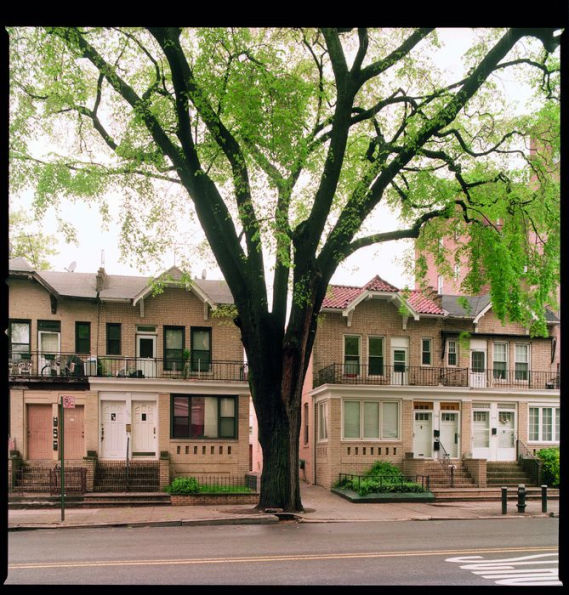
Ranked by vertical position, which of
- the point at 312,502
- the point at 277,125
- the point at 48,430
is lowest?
the point at 312,502

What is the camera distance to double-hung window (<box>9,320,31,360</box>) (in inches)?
1043

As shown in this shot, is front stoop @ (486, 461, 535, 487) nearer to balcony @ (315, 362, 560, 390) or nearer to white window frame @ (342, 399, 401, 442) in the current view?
balcony @ (315, 362, 560, 390)

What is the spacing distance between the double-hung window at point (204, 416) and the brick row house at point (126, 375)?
0.04m

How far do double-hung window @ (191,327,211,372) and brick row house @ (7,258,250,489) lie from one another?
42 millimetres

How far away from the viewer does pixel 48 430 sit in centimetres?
2602

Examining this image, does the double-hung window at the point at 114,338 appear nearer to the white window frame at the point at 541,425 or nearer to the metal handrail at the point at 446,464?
the metal handrail at the point at 446,464

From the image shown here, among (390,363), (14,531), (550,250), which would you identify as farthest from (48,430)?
(550,250)

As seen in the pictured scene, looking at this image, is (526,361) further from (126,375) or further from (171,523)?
→ (171,523)

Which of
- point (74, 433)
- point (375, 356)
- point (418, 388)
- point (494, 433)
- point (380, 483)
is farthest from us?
point (494, 433)

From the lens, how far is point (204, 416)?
27516mm

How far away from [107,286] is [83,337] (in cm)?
243

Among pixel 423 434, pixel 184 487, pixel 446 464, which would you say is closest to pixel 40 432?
pixel 184 487

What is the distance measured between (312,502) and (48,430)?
10710 millimetres
